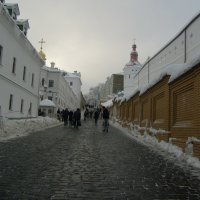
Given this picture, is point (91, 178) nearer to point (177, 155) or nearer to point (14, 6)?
point (177, 155)

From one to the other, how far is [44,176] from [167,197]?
2581mm

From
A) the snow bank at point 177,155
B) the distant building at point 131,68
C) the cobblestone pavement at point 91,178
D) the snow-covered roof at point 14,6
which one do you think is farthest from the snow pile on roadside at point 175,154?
the distant building at point 131,68

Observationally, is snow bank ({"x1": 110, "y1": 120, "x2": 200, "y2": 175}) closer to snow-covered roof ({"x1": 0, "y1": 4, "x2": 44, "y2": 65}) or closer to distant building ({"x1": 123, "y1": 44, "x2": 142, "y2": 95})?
snow-covered roof ({"x1": 0, "y1": 4, "x2": 44, "y2": 65})

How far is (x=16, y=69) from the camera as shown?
89.2ft

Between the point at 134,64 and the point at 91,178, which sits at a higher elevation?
Result: the point at 134,64

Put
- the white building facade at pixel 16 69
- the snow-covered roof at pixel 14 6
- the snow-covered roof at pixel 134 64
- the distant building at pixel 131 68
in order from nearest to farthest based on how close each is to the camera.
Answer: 1. the white building facade at pixel 16 69
2. the snow-covered roof at pixel 14 6
3. the distant building at pixel 131 68
4. the snow-covered roof at pixel 134 64

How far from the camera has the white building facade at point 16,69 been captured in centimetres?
2339

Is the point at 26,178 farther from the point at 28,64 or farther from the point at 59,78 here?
the point at 59,78

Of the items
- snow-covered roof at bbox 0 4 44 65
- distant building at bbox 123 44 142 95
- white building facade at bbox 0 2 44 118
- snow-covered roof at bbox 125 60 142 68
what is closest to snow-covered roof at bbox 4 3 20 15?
white building facade at bbox 0 2 44 118

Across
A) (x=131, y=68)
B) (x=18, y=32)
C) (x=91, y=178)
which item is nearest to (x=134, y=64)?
(x=131, y=68)

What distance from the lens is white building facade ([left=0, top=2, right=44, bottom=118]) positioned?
76.7ft

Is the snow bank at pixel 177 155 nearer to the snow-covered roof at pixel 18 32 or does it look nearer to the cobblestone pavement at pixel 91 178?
the cobblestone pavement at pixel 91 178

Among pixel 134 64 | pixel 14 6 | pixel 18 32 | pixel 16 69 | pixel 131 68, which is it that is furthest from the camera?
pixel 134 64

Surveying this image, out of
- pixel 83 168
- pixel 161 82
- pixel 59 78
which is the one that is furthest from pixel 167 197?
pixel 59 78
